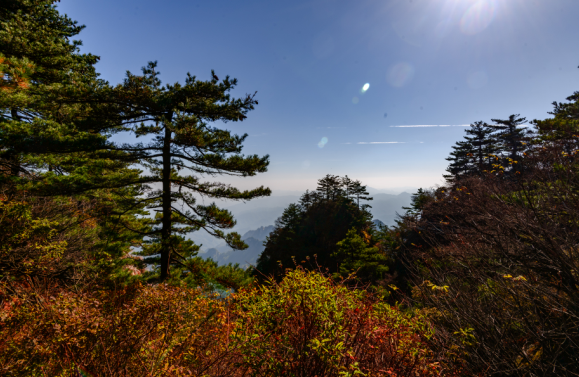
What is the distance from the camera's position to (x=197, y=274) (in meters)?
8.27

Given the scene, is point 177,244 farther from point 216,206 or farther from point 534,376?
point 534,376

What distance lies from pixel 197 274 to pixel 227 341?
19.0ft

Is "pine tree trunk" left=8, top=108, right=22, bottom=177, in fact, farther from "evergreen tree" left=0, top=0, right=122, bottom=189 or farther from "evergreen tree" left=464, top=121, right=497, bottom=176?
"evergreen tree" left=464, top=121, right=497, bottom=176

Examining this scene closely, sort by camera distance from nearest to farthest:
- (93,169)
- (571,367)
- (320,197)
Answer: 1. (571,367)
2. (93,169)
3. (320,197)

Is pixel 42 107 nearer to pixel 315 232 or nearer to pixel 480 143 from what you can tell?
pixel 315 232

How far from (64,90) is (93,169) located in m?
4.17

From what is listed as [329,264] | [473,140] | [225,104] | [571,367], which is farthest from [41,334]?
[473,140]

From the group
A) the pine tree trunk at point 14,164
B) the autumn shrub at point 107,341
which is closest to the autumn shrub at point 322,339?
the autumn shrub at point 107,341

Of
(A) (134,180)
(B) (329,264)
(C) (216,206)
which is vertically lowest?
(B) (329,264)

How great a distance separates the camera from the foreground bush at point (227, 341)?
2.79 m

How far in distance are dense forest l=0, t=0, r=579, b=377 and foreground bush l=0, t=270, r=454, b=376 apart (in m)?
0.04

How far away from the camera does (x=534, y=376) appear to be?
2.96m

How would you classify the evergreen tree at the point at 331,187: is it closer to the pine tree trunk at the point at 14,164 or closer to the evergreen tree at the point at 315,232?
the evergreen tree at the point at 315,232

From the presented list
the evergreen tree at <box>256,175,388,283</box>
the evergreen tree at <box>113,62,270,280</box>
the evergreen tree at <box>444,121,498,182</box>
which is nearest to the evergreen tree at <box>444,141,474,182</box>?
the evergreen tree at <box>444,121,498,182</box>
